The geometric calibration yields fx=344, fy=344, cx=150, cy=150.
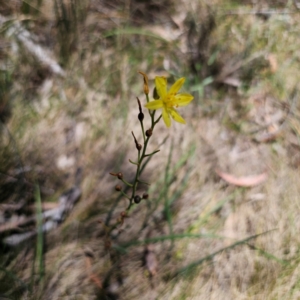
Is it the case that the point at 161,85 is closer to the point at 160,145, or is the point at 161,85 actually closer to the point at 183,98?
the point at 183,98

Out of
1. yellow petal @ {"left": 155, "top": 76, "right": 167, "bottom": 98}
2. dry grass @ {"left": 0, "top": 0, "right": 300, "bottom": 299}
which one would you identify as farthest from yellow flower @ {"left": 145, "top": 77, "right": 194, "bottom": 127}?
dry grass @ {"left": 0, "top": 0, "right": 300, "bottom": 299}

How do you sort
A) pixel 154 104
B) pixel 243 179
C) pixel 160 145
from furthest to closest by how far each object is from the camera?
pixel 243 179, pixel 160 145, pixel 154 104

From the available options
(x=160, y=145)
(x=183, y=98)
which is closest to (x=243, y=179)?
(x=160, y=145)

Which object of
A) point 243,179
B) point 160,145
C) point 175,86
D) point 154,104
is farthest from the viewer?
point 243,179

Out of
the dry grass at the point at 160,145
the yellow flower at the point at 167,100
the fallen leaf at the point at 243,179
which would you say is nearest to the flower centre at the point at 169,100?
the yellow flower at the point at 167,100

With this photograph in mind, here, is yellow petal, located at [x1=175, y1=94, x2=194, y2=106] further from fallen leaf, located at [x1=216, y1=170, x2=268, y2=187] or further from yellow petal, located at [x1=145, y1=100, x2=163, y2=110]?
fallen leaf, located at [x1=216, y1=170, x2=268, y2=187]

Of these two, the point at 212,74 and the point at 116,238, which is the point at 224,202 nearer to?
the point at 116,238

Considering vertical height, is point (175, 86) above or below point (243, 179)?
above

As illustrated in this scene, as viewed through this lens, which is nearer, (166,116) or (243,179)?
(166,116)
